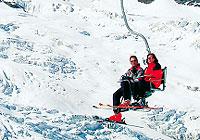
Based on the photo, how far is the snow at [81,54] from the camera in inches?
2500

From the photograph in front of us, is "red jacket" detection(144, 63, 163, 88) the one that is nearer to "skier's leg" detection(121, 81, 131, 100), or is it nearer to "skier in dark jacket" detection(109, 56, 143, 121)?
"skier in dark jacket" detection(109, 56, 143, 121)

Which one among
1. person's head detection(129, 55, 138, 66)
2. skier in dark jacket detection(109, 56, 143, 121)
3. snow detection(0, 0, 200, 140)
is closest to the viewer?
person's head detection(129, 55, 138, 66)

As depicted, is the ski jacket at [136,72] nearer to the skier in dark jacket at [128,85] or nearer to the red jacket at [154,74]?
the skier in dark jacket at [128,85]

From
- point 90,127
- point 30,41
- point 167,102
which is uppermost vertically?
point 30,41

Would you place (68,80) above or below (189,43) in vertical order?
below

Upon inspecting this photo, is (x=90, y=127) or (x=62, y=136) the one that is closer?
(x=62, y=136)

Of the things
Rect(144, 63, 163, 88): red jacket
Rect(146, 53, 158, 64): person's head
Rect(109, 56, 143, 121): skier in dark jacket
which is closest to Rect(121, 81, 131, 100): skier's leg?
Rect(109, 56, 143, 121): skier in dark jacket

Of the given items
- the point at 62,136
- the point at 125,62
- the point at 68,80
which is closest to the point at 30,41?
the point at 68,80

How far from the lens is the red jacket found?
917 inches

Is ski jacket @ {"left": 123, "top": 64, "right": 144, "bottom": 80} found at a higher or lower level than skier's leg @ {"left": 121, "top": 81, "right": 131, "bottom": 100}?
higher

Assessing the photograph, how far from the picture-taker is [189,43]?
208ft

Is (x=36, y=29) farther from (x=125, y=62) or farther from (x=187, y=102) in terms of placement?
(x=187, y=102)

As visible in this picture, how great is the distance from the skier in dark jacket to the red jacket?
27 centimetres

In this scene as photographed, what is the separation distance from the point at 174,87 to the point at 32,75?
14794mm
